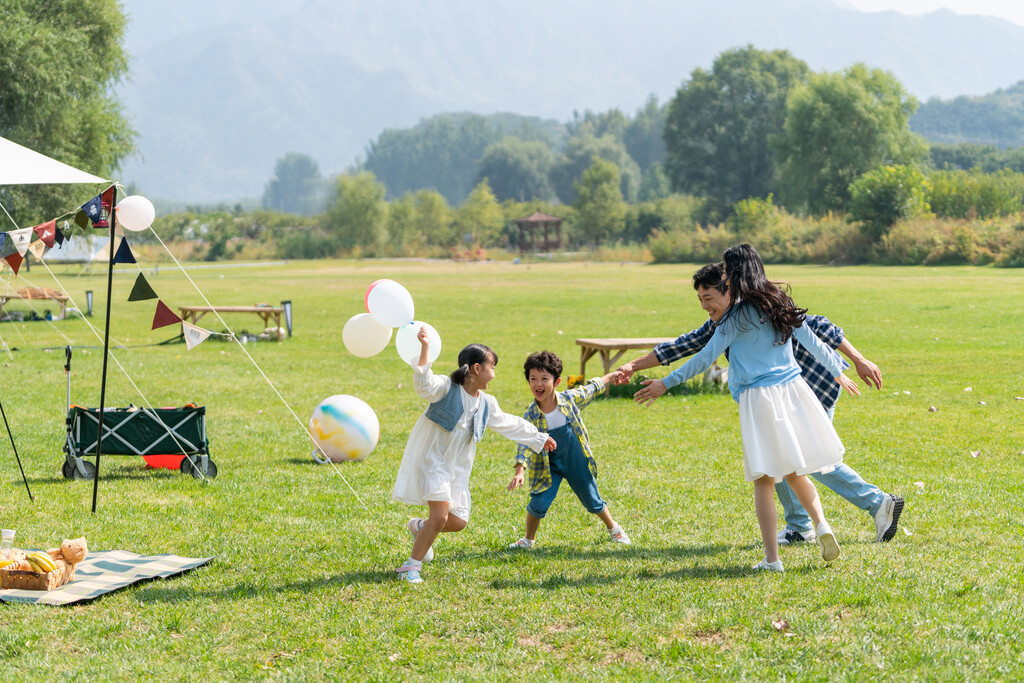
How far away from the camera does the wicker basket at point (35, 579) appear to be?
16.2 ft

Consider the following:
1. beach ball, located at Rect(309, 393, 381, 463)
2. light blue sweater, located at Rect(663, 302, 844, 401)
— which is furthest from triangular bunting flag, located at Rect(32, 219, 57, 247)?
light blue sweater, located at Rect(663, 302, 844, 401)

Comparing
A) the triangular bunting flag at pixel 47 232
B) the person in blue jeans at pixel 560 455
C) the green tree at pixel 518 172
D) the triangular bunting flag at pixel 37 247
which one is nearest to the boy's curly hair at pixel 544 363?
the person in blue jeans at pixel 560 455

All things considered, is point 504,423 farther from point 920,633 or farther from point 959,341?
point 959,341

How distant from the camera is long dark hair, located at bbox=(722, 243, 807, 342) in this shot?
507 cm

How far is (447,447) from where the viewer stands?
515cm

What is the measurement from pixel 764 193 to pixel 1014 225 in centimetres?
4970

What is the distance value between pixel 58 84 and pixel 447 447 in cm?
2454

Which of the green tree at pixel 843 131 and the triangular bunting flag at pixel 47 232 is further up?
the green tree at pixel 843 131

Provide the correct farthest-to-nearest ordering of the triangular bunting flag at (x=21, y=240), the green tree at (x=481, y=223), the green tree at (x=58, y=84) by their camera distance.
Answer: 1. the green tree at (x=481, y=223)
2. the green tree at (x=58, y=84)
3. the triangular bunting flag at (x=21, y=240)

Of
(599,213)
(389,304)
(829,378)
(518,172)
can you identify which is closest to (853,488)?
(829,378)

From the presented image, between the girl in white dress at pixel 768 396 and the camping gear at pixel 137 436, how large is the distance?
4393 mm

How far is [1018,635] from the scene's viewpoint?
4.12m

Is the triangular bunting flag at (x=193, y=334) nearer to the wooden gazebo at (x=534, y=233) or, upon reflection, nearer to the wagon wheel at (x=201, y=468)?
the wagon wheel at (x=201, y=468)

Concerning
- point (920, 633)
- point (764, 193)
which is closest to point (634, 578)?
point (920, 633)
